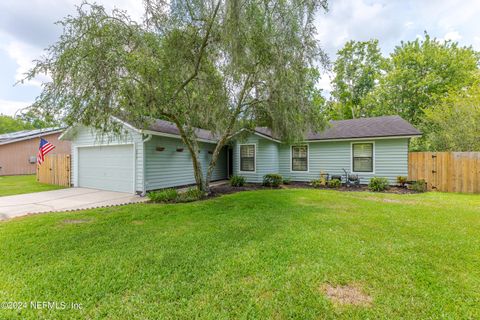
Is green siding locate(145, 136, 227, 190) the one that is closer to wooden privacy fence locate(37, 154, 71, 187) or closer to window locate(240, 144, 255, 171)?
window locate(240, 144, 255, 171)

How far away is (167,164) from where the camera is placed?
981 cm

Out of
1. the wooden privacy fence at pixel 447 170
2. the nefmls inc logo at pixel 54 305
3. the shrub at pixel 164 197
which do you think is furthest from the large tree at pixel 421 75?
the nefmls inc logo at pixel 54 305

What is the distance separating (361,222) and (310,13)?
4.97 metres

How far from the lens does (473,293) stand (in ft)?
7.91

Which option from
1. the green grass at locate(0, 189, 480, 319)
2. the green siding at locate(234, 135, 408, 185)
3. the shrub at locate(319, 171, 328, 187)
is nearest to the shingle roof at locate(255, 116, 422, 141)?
the green siding at locate(234, 135, 408, 185)

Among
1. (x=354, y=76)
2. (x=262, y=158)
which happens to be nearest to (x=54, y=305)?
(x=262, y=158)

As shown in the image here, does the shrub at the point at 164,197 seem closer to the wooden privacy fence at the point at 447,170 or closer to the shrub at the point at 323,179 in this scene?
the shrub at the point at 323,179

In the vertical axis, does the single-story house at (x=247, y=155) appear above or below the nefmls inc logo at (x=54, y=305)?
above

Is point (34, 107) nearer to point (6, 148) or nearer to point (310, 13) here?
point (310, 13)

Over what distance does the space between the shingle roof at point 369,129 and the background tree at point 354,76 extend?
11.9m

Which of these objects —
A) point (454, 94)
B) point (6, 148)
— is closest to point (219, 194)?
point (454, 94)

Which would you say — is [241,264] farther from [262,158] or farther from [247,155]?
[247,155]

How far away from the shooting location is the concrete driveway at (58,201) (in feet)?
21.0

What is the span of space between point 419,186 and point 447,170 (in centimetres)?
123
